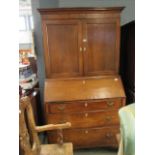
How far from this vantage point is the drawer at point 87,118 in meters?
2.02

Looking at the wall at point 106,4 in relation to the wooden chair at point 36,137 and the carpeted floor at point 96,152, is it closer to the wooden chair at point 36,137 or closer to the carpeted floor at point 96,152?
the wooden chair at point 36,137

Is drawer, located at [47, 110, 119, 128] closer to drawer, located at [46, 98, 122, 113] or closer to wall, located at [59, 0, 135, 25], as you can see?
drawer, located at [46, 98, 122, 113]

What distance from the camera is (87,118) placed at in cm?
204

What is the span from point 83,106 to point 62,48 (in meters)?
0.74

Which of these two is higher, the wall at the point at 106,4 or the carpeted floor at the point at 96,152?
the wall at the point at 106,4

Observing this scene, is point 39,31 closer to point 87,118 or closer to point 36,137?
point 87,118

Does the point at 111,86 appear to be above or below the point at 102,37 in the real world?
below

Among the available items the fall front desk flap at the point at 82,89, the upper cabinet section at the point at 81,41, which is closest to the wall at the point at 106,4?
the upper cabinet section at the point at 81,41

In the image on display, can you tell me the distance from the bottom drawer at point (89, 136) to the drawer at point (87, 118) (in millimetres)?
70

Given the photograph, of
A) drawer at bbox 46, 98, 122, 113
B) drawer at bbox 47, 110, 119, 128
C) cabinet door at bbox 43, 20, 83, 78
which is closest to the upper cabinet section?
cabinet door at bbox 43, 20, 83, 78
